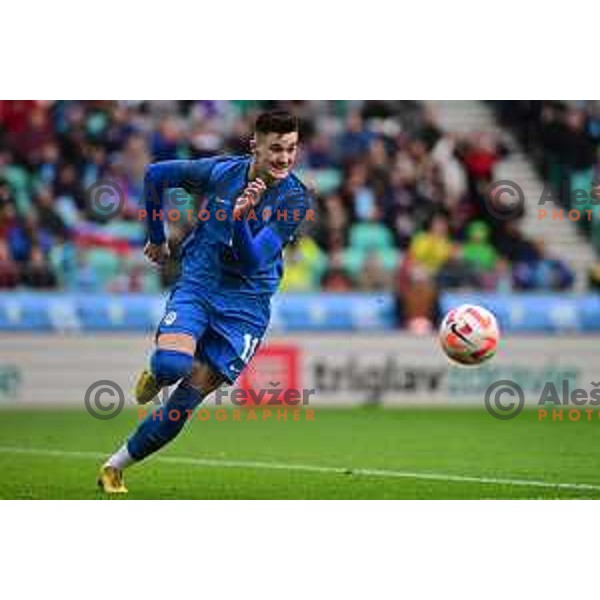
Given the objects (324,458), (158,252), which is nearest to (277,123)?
(158,252)

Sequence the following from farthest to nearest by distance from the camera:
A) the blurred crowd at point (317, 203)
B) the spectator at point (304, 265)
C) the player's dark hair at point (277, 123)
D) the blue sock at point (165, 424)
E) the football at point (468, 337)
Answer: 1. the spectator at point (304, 265)
2. the blurred crowd at point (317, 203)
3. the football at point (468, 337)
4. the player's dark hair at point (277, 123)
5. the blue sock at point (165, 424)

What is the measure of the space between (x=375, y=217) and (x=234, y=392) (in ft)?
9.21

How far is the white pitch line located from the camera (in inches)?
321

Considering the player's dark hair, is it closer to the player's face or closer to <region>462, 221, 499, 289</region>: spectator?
the player's face

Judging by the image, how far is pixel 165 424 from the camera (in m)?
7.26

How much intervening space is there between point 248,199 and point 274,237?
0.69 meters

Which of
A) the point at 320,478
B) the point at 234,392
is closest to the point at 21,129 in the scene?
the point at 234,392

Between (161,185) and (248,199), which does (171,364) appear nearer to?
(248,199)

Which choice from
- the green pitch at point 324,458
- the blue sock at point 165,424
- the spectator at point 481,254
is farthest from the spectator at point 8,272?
the blue sock at point 165,424

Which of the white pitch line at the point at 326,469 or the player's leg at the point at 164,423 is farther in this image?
the white pitch line at the point at 326,469

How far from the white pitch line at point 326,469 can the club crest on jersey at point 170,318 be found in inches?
69.9

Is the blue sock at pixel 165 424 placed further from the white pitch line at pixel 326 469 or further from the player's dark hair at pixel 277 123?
the white pitch line at pixel 326 469

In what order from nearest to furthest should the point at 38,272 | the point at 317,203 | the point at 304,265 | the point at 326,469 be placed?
the point at 326,469 → the point at 38,272 → the point at 304,265 → the point at 317,203

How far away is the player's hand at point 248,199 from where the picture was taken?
6.95 m
